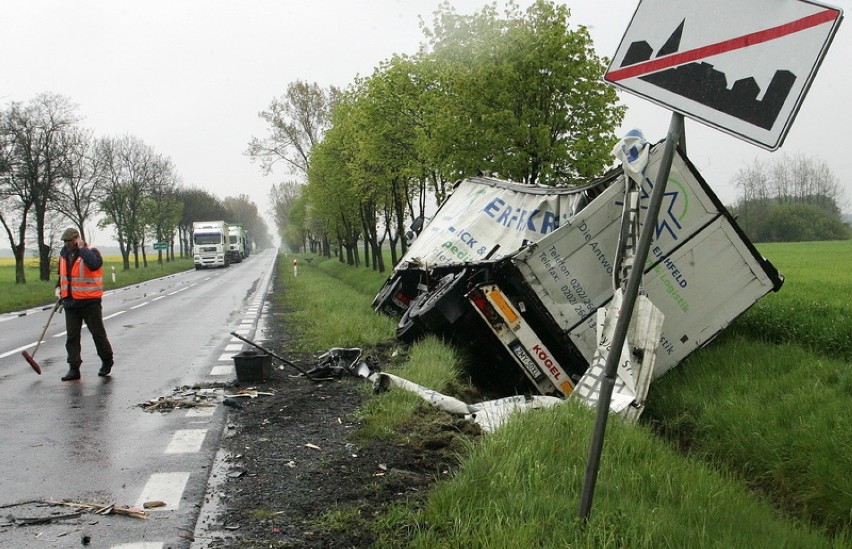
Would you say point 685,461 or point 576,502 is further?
point 685,461

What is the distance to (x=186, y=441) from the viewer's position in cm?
614

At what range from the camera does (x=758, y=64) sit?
3264mm

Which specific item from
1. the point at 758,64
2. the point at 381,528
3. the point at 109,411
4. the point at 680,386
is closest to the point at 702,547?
the point at 381,528

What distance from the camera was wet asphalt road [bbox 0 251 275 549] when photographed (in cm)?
422

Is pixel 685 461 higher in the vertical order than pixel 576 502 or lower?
lower

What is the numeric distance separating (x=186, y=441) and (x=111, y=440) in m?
0.67

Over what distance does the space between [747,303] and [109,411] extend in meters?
6.72

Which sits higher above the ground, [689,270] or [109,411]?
[689,270]

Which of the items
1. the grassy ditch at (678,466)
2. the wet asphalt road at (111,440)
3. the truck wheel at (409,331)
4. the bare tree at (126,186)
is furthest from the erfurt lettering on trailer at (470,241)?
the bare tree at (126,186)

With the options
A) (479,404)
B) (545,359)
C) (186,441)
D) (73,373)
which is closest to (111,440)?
(186,441)

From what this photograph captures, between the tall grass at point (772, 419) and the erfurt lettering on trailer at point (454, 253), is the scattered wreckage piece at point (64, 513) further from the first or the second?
the erfurt lettering on trailer at point (454, 253)

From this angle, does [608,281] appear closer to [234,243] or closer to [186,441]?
[186,441]

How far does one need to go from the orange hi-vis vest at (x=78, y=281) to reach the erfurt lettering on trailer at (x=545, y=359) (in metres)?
5.69

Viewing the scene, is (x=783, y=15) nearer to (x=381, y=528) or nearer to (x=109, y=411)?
Answer: (x=381, y=528)
